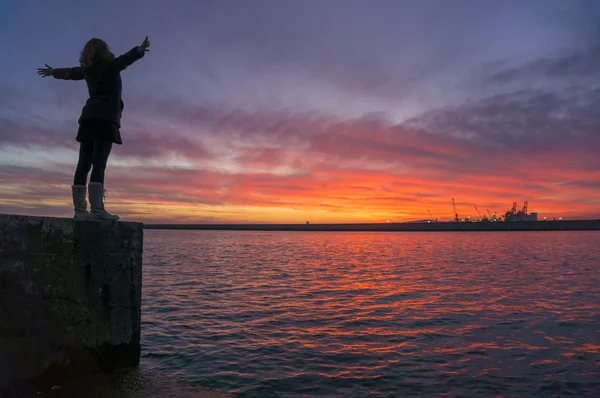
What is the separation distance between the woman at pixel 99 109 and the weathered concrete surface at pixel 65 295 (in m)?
0.59

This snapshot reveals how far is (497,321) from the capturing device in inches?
537

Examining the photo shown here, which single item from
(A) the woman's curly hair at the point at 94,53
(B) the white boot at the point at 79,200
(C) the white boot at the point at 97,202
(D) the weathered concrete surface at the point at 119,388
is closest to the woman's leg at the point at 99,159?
(C) the white boot at the point at 97,202

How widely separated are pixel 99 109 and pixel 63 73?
3.72 feet

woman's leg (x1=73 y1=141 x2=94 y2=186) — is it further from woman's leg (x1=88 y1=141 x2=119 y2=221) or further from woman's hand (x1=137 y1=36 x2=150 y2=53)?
woman's hand (x1=137 y1=36 x2=150 y2=53)

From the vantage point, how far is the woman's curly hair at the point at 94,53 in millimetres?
6418

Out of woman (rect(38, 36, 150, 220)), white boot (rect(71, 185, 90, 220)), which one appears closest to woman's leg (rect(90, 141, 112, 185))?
woman (rect(38, 36, 150, 220))

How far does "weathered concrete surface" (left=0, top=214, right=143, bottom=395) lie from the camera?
17.7 feet

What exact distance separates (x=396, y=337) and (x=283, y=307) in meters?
5.33

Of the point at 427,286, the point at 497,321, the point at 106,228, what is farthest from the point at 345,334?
the point at 427,286

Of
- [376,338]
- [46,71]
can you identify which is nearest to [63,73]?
[46,71]

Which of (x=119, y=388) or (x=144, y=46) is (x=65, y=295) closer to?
(x=119, y=388)

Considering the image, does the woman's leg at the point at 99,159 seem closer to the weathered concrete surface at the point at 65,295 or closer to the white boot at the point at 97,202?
the white boot at the point at 97,202

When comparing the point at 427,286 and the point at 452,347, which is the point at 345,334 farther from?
the point at 427,286

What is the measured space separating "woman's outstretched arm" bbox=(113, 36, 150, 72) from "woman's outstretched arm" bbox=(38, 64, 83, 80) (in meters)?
0.86
